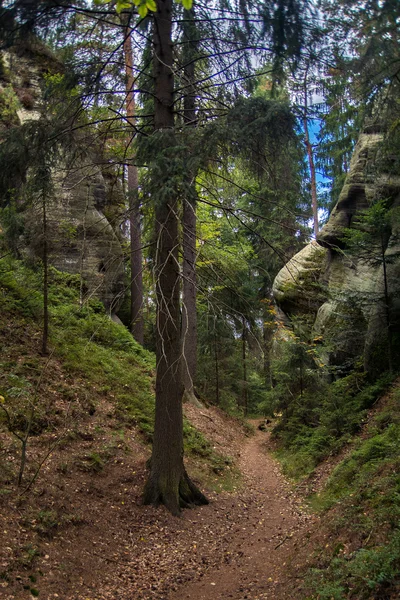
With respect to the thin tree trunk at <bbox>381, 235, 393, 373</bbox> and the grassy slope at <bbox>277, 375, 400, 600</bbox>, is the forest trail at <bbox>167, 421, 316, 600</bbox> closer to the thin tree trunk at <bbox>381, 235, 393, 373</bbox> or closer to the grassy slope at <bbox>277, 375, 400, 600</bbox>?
the grassy slope at <bbox>277, 375, 400, 600</bbox>

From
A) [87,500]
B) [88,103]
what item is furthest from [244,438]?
[88,103]

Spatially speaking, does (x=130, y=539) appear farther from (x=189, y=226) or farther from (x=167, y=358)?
(x=189, y=226)

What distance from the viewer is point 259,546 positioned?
6504 mm

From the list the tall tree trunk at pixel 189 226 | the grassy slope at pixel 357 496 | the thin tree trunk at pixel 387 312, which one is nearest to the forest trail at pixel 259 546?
the grassy slope at pixel 357 496

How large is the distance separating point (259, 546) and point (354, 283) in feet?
30.7

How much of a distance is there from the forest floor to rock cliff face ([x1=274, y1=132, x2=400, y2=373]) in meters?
4.07

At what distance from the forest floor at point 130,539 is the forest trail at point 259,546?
2 cm

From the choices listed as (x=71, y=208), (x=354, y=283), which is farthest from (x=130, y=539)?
(x=71, y=208)

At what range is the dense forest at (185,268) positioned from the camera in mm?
5121

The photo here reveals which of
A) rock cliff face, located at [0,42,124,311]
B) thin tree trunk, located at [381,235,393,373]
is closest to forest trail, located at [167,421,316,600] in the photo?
thin tree trunk, located at [381,235,393,373]

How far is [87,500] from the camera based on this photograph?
671 centimetres

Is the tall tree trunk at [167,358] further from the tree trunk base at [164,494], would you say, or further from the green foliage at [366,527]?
the green foliage at [366,527]

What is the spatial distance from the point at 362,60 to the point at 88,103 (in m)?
4.45

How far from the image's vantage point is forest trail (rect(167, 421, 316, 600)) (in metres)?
5.08
